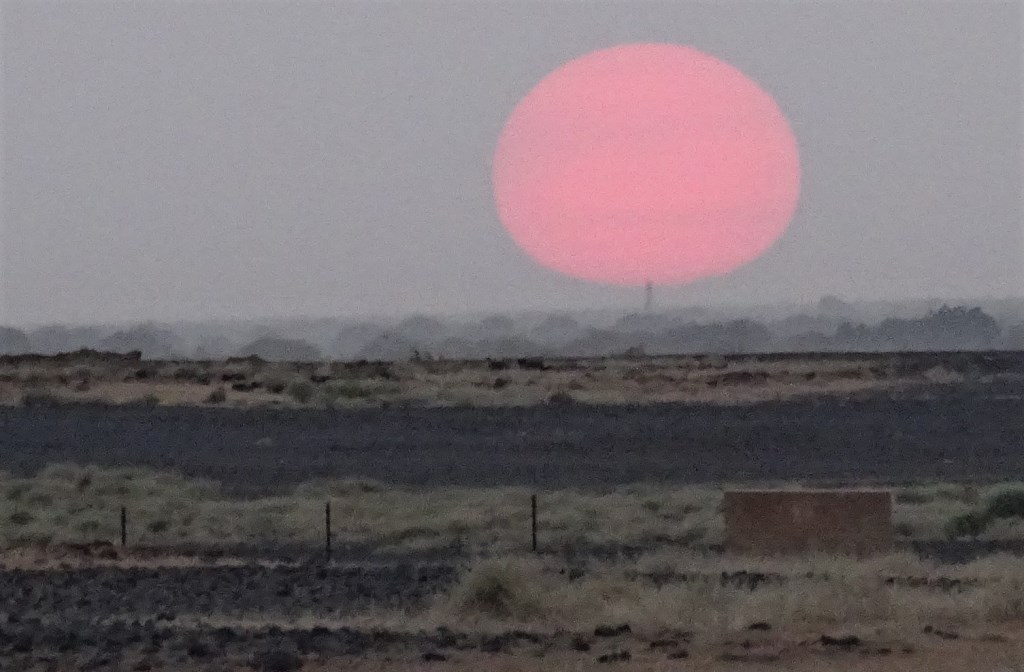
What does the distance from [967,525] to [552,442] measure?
24837 mm

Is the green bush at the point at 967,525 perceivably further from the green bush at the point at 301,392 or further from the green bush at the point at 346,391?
the green bush at the point at 346,391

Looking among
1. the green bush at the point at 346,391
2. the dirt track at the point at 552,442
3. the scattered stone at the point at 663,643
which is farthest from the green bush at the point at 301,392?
the scattered stone at the point at 663,643

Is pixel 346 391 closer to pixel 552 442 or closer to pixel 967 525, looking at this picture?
pixel 552 442

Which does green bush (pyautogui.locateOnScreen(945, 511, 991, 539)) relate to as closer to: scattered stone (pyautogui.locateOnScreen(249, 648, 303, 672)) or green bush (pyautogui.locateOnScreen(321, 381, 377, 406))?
scattered stone (pyautogui.locateOnScreen(249, 648, 303, 672))

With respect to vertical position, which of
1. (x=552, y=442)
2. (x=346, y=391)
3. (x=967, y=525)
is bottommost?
(x=967, y=525)

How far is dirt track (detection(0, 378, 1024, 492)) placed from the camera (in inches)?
1849

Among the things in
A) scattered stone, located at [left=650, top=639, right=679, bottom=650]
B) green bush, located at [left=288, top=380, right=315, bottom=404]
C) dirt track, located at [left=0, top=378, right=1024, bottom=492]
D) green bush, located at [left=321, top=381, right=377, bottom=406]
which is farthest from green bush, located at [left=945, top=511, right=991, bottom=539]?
green bush, located at [left=321, top=381, right=377, bottom=406]

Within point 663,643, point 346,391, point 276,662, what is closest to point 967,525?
point 663,643

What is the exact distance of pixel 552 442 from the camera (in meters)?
56.4

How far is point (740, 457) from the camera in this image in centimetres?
5103

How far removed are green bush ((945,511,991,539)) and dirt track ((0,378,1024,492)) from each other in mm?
10775

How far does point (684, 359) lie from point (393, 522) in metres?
80.1

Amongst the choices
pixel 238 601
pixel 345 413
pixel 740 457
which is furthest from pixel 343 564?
pixel 345 413

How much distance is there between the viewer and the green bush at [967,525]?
3170cm
